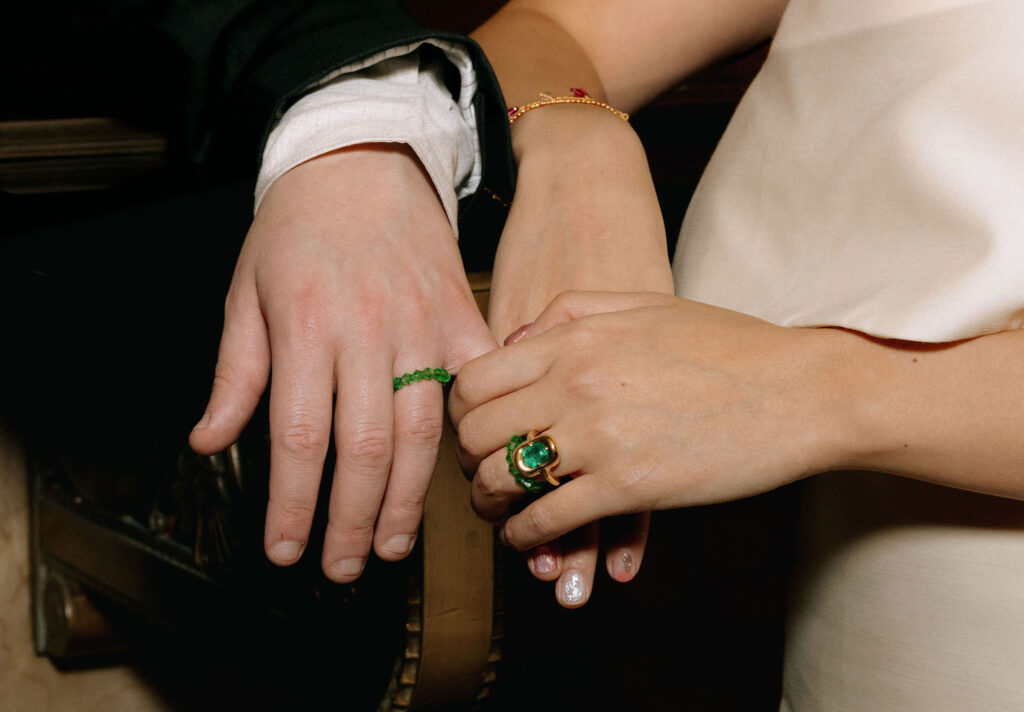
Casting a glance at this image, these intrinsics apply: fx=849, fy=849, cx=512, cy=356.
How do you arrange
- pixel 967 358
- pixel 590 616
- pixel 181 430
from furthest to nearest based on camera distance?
pixel 181 430
pixel 590 616
pixel 967 358

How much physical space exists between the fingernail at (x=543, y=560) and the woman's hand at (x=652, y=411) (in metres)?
0.04

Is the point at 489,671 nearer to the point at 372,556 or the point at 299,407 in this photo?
the point at 372,556

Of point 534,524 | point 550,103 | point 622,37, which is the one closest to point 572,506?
point 534,524

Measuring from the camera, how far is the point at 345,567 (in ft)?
1.74

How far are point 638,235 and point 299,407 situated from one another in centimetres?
28

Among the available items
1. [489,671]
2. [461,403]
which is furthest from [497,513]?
[489,671]

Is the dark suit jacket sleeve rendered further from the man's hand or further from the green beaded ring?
the green beaded ring

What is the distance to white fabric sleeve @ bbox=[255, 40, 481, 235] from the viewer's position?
0.60 m

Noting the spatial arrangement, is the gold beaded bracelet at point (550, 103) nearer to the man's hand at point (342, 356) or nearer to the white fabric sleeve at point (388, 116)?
the white fabric sleeve at point (388, 116)

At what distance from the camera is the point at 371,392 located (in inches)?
20.1

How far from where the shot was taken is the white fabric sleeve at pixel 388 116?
1.97 feet

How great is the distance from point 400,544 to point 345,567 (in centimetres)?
4

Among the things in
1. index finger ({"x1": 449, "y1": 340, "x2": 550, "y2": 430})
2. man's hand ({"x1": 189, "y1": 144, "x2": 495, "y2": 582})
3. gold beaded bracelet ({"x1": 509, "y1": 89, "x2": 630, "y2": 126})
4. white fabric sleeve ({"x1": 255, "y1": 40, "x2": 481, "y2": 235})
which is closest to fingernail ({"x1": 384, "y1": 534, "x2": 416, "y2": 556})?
man's hand ({"x1": 189, "y1": 144, "x2": 495, "y2": 582})

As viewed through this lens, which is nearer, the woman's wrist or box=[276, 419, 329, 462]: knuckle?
box=[276, 419, 329, 462]: knuckle
